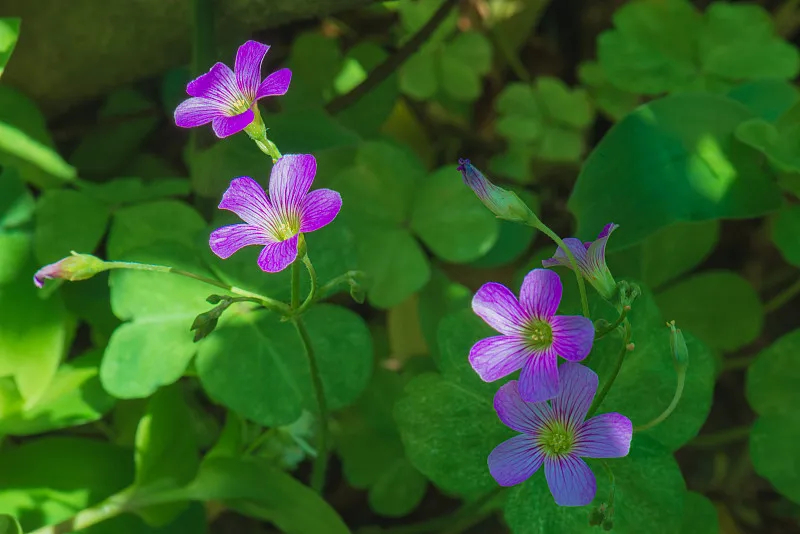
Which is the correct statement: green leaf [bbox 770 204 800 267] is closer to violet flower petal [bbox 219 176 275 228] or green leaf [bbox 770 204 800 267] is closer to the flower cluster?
the flower cluster

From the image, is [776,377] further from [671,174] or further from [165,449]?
[165,449]

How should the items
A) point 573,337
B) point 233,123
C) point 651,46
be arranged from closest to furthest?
1. point 573,337
2. point 233,123
3. point 651,46

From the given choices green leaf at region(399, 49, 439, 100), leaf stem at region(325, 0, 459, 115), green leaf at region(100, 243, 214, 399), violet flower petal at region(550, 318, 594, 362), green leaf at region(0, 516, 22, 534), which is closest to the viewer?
violet flower petal at region(550, 318, 594, 362)

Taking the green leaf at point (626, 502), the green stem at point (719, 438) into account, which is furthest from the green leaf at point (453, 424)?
the green stem at point (719, 438)

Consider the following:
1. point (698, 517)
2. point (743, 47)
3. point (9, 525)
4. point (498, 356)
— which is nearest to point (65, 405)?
point (9, 525)

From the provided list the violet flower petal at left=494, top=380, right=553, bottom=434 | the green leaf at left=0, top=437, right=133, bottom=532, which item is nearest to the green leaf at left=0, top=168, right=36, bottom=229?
the green leaf at left=0, top=437, right=133, bottom=532

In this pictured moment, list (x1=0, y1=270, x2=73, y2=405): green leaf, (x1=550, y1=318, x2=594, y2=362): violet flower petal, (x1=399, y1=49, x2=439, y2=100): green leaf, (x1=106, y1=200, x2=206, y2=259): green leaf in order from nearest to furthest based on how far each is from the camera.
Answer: (x1=550, y1=318, x2=594, y2=362): violet flower petal
(x1=0, y1=270, x2=73, y2=405): green leaf
(x1=106, y1=200, x2=206, y2=259): green leaf
(x1=399, y1=49, x2=439, y2=100): green leaf

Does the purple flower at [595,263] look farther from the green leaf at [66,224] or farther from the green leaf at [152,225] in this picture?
the green leaf at [66,224]
